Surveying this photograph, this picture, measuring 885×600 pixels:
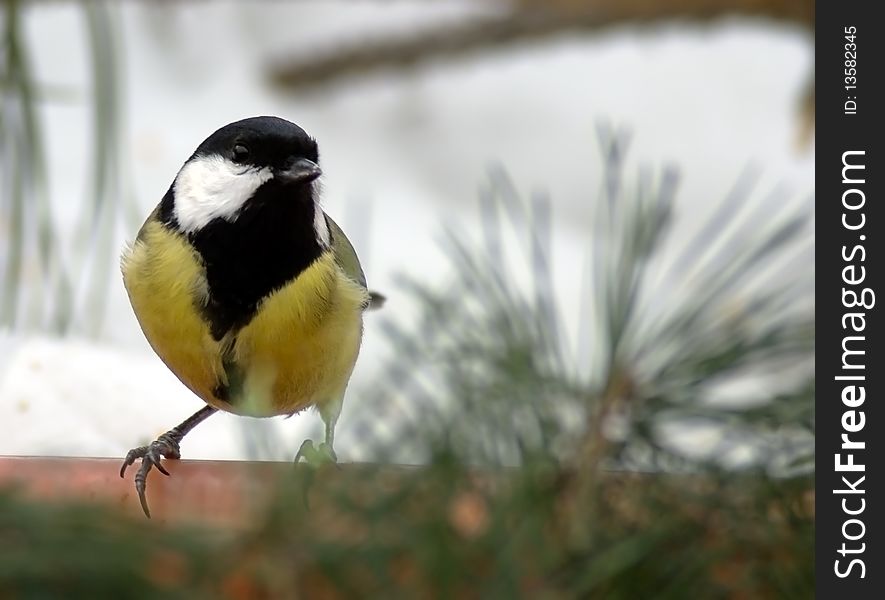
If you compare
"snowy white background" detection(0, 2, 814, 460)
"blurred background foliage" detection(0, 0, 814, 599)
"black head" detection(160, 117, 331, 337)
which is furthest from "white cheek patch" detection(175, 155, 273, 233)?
"snowy white background" detection(0, 2, 814, 460)

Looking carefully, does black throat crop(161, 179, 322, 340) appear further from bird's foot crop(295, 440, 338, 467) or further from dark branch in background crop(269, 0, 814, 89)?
dark branch in background crop(269, 0, 814, 89)

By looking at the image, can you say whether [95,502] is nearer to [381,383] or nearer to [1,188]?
[381,383]

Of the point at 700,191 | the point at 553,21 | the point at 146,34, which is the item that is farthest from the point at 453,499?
the point at 146,34

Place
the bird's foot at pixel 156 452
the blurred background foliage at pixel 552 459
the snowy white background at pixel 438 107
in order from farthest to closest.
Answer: the snowy white background at pixel 438 107
the bird's foot at pixel 156 452
the blurred background foliage at pixel 552 459

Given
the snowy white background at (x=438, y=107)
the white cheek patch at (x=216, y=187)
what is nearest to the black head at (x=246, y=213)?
the white cheek patch at (x=216, y=187)

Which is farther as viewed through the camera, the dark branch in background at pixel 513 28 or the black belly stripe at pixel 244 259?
the dark branch in background at pixel 513 28

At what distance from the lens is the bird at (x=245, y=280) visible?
0.42 metres

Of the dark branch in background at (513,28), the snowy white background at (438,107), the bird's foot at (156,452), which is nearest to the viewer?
the bird's foot at (156,452)

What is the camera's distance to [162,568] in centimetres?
21

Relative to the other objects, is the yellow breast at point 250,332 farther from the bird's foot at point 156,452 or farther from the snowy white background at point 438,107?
the snowy white background at point 438,107

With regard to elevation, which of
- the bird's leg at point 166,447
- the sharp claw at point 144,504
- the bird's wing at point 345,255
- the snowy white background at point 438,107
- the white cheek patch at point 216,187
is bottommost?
the bird's leg at point 166,447

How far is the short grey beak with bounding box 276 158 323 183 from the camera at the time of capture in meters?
0.40

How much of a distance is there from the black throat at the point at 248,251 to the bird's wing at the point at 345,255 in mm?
42
